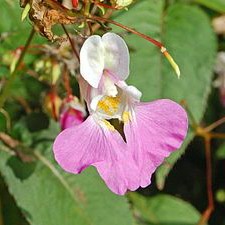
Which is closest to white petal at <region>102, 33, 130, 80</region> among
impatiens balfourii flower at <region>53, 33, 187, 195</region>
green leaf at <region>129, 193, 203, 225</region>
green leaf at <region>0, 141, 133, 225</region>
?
impatiens balfourii flower at <region>53, 33, 187, 195</region>

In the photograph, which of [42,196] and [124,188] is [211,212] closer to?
[42,196]

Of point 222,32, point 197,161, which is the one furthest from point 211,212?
point 222,32

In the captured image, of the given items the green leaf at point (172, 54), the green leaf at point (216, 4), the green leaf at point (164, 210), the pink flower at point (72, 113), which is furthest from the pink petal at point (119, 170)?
the green leaf at point (164, 210)

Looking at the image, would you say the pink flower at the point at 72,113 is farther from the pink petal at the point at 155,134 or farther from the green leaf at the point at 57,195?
the pink petal at the point at 155,134

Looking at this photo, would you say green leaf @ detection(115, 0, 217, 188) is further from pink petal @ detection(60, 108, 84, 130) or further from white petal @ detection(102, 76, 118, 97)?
white petal @ detection(102, 76, 118, 97)

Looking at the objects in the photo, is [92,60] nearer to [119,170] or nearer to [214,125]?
[119,170]
